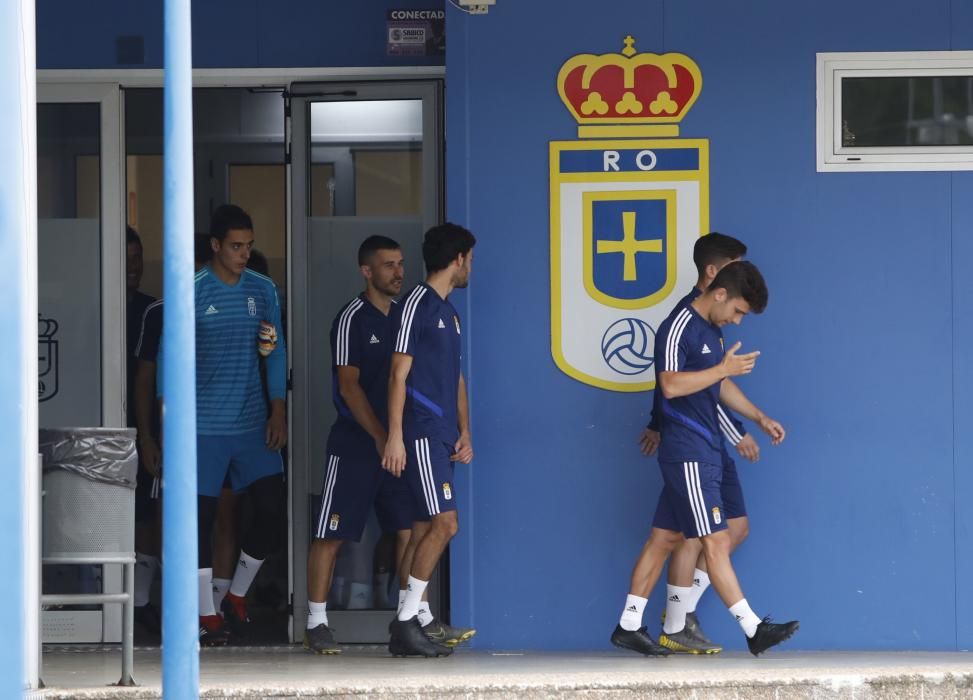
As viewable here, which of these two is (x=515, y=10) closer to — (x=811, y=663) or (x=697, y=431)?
(x=697, y=431)

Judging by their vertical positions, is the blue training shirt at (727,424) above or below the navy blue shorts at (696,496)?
above

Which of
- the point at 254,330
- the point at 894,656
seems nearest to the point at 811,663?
the point at 894,656

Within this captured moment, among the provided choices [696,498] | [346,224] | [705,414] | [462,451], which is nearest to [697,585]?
[696,498]

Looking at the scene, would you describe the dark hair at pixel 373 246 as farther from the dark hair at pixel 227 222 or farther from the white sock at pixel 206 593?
the white sock at pixel 206 593

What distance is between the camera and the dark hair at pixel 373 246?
7.43 m

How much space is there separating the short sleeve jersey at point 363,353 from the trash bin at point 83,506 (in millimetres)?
1354

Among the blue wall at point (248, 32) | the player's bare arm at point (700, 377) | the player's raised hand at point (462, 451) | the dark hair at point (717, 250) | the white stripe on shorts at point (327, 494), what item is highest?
the blue wall at point (248, 32)

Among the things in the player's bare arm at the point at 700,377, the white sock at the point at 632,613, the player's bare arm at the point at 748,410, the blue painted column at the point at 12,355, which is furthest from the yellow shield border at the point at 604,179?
the blue painted column at the point at 12,355

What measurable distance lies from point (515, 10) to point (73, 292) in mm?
2574

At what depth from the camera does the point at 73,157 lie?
26.1 feet

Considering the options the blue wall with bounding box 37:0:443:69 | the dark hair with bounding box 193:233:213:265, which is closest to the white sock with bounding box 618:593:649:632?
the blue wall with bounding box 37:0:443:69

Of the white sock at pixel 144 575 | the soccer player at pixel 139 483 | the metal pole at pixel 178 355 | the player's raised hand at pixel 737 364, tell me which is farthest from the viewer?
the white sock at pixel 144 575

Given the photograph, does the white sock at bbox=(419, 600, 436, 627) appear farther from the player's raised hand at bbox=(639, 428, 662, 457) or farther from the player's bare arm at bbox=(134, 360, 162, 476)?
the player's bare arm at bbox=(134, 360, 162, 476)

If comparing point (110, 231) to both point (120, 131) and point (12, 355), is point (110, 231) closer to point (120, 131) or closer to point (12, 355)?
point (120, 131)
